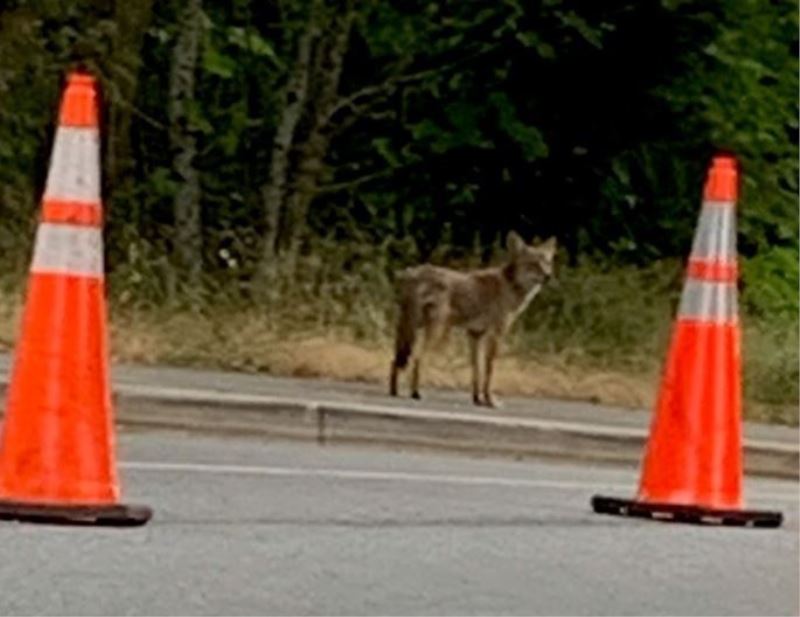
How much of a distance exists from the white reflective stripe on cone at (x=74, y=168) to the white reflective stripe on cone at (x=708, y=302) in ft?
7.43

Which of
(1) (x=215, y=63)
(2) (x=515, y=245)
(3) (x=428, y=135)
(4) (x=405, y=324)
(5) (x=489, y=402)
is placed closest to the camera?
(5) (x=489, y=402)

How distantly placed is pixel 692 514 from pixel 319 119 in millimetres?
11395

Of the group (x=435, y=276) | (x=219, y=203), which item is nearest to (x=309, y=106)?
(x=219, y=203)

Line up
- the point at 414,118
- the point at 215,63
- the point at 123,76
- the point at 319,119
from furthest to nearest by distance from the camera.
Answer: the point at 414,118 → the point at 215,63 → the point at 319,119 → the point at 123,76

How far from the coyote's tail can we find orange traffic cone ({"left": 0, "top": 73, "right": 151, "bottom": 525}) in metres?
6.48

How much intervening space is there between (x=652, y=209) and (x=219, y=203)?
3.14 meters

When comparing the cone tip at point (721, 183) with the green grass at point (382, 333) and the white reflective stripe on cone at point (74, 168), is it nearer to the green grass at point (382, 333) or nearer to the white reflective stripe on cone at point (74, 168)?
the white reflective stripe on cone at point (74, 168)

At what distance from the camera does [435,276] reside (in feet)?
52.1

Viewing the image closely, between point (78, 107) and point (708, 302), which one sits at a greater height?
point (78, 107)

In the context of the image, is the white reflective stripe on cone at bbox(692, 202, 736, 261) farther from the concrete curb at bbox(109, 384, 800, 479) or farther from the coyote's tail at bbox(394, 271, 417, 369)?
the coyote's tail at bbox(394, 271, 417, 369)

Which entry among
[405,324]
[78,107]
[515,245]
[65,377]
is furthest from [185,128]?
[65,377]

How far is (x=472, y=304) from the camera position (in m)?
16.1

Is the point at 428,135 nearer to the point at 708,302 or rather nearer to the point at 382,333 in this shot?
the point at 382,333

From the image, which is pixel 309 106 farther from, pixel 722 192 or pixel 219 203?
pixel 722 192
